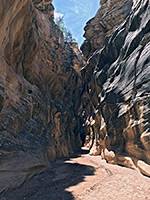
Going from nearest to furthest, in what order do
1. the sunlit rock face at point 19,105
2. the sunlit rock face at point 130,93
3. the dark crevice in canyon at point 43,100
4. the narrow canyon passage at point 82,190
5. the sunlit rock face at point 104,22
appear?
the narrow canyon passage at point 82,190 < the sunlit rock face at point 19,105 < the dark crevice in canyon at point 43,100 < the sunlit rock face at point 130,93 < the sunlit rock face at point 104,22

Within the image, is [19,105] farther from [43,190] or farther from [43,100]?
[43,190]

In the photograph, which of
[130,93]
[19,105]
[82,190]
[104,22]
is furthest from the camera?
[104,22]

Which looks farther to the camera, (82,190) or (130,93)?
(130,93)

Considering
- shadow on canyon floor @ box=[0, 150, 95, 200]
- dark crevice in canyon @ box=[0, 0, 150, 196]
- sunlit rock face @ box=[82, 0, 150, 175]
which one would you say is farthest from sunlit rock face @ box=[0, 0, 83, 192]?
sunlit rock face @ box=[82, 0, 150, 175]

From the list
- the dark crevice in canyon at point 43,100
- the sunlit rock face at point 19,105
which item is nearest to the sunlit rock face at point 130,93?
the dark crevice in canyon at point 43,100

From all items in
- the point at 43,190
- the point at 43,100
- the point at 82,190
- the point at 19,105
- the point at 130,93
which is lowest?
the point at 82,190

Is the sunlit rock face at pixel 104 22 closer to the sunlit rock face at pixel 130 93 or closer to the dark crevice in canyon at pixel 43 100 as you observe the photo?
the dark crevice in canyon at pixel 43 100

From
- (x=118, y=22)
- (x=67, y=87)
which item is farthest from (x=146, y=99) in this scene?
(x=67, y=87)

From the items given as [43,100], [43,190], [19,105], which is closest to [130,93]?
[19,105]

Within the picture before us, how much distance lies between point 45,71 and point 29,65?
676cm

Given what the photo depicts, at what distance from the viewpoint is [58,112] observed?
24.2m

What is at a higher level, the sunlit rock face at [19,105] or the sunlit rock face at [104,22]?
the sunlit rock face at [104,22]

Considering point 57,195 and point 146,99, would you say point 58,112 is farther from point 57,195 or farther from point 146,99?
point 57,195

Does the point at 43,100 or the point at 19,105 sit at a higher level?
the point at 43,100
